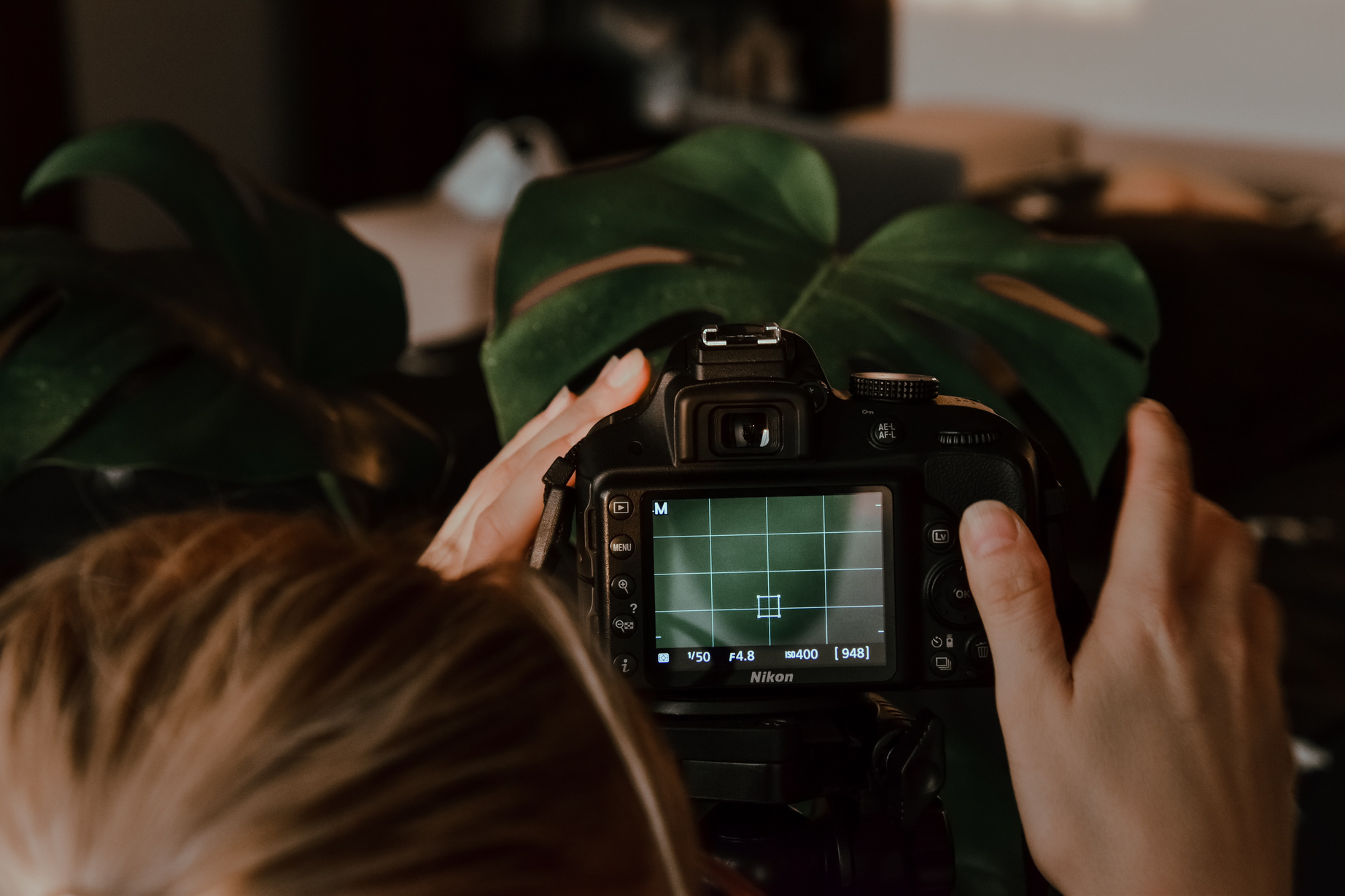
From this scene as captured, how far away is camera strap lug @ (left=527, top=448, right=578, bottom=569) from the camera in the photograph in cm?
46

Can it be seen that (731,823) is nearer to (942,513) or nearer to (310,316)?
(942,513)

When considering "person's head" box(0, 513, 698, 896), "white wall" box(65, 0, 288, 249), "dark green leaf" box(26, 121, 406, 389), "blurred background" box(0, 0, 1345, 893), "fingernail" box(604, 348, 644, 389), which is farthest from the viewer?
"white wall" box(65, 0, 288, 249)

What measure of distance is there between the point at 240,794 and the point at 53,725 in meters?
0.05

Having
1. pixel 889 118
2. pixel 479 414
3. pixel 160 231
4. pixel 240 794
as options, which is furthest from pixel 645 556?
pixel 160 231

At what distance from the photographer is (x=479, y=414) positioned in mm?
1408

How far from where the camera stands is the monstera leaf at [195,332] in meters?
0.60

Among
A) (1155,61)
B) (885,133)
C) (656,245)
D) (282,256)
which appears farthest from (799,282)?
(1155,61)

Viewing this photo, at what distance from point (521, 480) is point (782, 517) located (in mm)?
111

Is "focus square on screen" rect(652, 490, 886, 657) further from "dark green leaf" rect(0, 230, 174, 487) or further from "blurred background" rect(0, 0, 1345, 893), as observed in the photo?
"blurred background" rect(0, 0, 1345, 893)

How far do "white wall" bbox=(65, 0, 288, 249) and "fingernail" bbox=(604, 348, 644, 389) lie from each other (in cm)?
303

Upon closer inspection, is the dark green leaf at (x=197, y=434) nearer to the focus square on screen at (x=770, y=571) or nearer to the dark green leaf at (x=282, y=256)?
the dark green leaf at (x=282, y=256)

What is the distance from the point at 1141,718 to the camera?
0.42 metres

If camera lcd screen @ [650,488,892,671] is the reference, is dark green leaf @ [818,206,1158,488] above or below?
above

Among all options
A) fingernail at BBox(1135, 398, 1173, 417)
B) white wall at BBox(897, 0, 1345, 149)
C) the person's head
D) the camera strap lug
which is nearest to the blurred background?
white wall at BBox(897, 0, 1345, 149)
